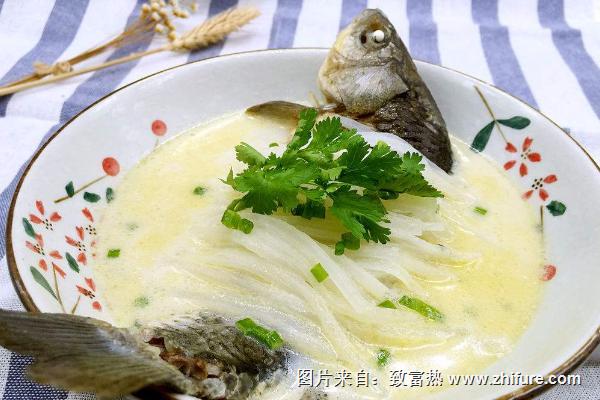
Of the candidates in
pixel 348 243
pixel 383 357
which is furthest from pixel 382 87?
pixel 383 357

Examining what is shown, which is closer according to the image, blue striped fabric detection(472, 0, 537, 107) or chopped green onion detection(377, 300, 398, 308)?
chopped green onion detection(377, 300, 398, 308)

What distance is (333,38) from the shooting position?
13.1ft

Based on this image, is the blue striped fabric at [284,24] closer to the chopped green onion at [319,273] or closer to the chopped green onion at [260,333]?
the chopped green onion at [319,273]

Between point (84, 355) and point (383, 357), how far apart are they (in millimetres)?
902

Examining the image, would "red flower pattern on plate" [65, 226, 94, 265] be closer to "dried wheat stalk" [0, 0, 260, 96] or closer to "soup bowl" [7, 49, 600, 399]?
"soup bowl" [7, 49, 600, 399]

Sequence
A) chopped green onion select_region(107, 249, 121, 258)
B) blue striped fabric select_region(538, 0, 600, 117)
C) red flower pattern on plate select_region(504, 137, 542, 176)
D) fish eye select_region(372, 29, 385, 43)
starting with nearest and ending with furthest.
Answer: chopped green onion select_region(107, 249, 121, 258)
red flower pattern on plate select_region(504, 137, 542, 176)
fish eye select_region(372, 29, 385, 43)
blue striped fabric select_region(538, 0, 600, 117)

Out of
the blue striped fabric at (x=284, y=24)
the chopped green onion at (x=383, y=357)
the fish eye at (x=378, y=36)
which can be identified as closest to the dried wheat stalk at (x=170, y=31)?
the blue striped fabric at (x=284, y=24)

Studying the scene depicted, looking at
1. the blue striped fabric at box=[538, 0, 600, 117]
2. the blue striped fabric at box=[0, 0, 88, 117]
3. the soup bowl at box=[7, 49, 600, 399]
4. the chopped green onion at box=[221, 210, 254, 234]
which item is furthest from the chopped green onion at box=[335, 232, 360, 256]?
the blue striped fabric at box=[0, 0, 88, 117]

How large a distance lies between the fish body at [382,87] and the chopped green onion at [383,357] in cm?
101

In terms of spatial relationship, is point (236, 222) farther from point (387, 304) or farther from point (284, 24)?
point (284, 24)

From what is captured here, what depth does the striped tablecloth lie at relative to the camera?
3.08 m

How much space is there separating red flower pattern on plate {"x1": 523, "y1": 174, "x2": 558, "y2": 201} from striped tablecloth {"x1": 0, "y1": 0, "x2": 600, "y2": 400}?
29.3 inches

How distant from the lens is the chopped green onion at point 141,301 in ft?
6.02

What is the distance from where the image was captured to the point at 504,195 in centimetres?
243
